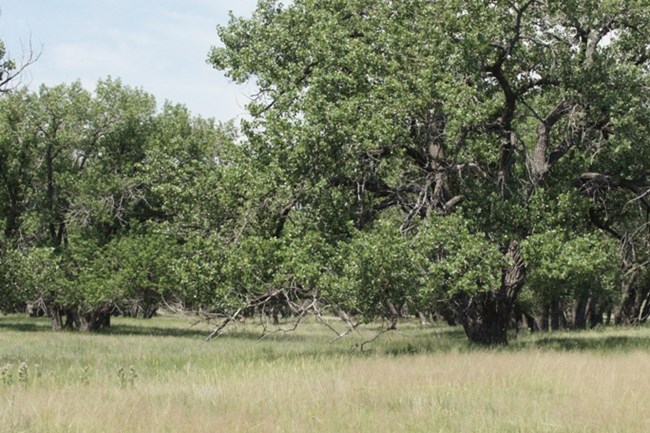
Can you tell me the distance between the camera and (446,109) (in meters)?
18.2

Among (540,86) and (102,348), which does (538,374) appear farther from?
(102,348)

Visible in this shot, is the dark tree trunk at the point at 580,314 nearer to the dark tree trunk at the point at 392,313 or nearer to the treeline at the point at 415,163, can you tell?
the treeline at the point at 415,163

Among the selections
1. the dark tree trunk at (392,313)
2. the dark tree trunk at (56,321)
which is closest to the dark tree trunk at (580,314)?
the dark tree trunk at (392,313)

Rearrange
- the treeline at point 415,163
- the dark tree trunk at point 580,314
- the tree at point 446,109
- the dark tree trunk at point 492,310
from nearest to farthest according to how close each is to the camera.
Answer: the treeline at point 415,163, the tree at point 446,109, the dark tree trunk at point 492,310, the dark tree trunk at point 580,314

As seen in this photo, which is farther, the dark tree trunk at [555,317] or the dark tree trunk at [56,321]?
the dark tree trunk at [555,317]

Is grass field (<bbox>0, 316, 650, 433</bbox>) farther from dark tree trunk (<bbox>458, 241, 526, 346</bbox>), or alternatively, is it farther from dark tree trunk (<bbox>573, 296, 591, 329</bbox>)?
dark tree trunk (<bbox>573, 296, 591, 329</bbox>)

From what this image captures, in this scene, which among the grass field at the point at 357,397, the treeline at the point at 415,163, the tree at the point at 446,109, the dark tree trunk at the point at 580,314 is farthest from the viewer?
the dark tree trunk at the point at 580,314

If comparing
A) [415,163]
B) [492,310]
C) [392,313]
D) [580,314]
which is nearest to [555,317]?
[580,314]

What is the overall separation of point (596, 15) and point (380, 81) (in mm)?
6254

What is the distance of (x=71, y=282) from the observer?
37406mm

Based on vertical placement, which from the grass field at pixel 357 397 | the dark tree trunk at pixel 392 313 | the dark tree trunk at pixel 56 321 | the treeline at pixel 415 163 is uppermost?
the treeline at pixel 415 163

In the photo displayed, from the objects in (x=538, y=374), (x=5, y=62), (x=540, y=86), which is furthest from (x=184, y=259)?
(x=540, y=86)

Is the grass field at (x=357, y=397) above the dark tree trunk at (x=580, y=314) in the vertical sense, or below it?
below

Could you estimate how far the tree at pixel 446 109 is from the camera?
18828 mm
